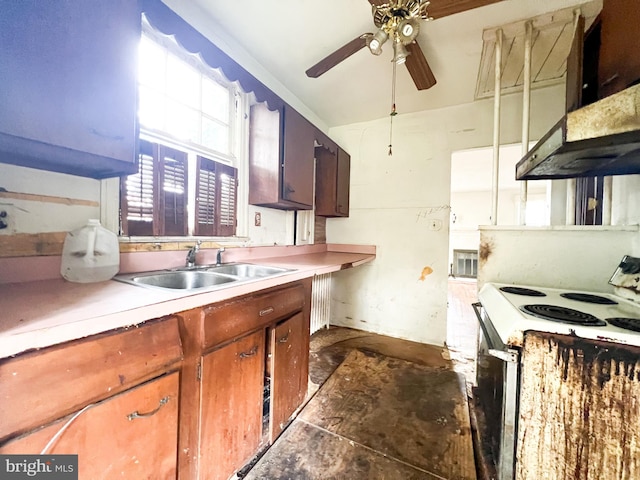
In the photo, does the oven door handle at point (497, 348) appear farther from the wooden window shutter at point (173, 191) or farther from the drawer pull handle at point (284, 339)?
the wooden window shutter at point (173, 191)

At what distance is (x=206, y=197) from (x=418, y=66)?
5.47 ft

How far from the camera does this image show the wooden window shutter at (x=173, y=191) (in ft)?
4.41

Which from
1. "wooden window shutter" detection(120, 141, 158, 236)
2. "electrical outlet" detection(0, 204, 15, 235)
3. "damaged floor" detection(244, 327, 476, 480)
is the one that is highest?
"wooden window shutter" detection(120, 141, 158, 236)

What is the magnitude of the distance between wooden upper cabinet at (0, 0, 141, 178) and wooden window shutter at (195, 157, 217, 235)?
595 millimetres

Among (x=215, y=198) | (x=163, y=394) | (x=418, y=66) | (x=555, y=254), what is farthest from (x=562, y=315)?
(x=215, y=198)

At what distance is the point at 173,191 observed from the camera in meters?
1.40

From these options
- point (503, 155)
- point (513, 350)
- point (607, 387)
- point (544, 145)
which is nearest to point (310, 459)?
point (513, 350)

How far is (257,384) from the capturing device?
1152 mm

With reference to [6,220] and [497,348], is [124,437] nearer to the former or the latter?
[6,220]

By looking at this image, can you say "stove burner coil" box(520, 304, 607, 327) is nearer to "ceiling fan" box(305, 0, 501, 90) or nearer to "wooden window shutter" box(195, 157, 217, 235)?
"ceiling fan" box(305, 0, 501, 90)

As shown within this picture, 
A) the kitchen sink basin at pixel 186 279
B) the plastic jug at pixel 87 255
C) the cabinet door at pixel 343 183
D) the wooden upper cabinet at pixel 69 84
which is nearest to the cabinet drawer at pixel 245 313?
the kitchen sink basin at pixel 186 279

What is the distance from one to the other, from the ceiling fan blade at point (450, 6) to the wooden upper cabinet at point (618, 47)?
0.45 metres

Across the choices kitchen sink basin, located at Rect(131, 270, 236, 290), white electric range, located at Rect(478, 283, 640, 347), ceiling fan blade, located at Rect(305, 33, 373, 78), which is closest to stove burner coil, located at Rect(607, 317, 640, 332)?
white electric range, located at Rect(478, 283, 640, 347)

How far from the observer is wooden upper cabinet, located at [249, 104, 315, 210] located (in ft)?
5.90
